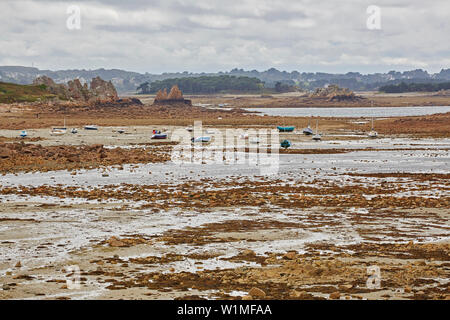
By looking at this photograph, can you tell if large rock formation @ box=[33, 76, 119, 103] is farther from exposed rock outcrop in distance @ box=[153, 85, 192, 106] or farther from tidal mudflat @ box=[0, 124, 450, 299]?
tidal mudflat @ box=[0, 124, 450, 299]

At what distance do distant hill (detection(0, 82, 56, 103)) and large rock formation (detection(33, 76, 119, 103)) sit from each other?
9.88 ft

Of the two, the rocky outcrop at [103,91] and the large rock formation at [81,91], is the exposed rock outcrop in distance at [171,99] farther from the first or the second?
the large rock formation at [81,91]

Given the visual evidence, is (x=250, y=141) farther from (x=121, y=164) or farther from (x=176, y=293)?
(x=176, y=293)

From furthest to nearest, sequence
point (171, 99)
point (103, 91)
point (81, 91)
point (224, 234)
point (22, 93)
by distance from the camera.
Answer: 1. point (171, 99)
2. point (103, 91)
3. point (81, 91)
4. point (22, 93)
5. point (224, 234)

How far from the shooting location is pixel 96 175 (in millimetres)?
39625

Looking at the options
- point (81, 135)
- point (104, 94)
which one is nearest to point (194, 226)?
point (81, 135)

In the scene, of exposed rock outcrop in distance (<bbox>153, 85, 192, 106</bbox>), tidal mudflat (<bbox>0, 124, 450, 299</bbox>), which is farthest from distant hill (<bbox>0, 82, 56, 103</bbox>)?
tidal mudflat (<bbox>0, 124, 450, 299</bbox>)

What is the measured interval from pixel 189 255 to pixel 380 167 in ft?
101

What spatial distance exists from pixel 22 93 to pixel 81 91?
18.3m

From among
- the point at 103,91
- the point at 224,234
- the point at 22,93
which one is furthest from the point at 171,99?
the point at 224,234

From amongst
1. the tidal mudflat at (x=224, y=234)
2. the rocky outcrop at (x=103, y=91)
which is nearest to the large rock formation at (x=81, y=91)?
the rocky outcrop at (x=103, y=91)

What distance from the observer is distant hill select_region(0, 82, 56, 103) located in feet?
429

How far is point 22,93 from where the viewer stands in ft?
461

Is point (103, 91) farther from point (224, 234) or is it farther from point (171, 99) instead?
point (224, 234)
